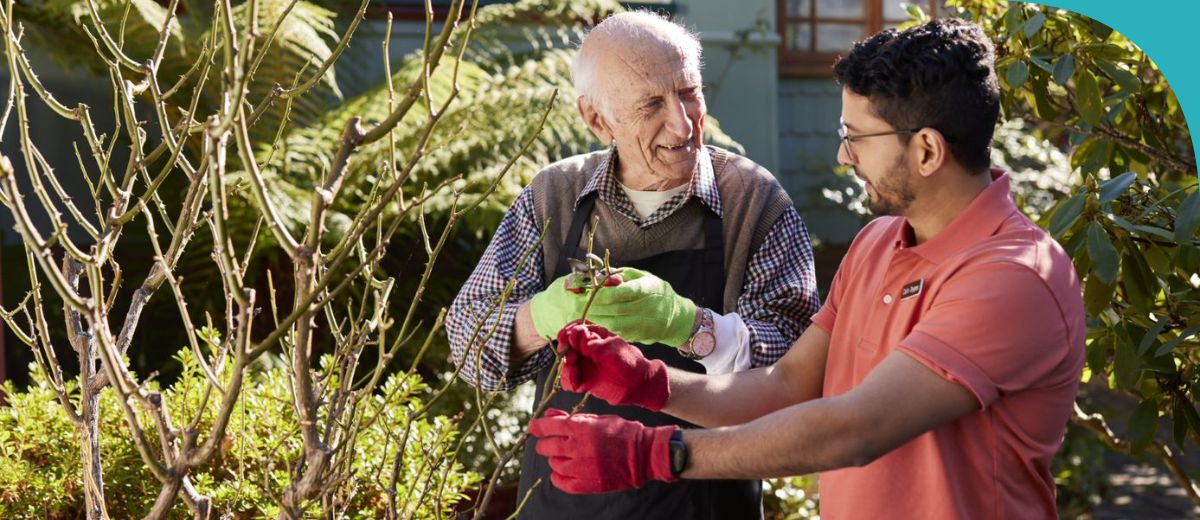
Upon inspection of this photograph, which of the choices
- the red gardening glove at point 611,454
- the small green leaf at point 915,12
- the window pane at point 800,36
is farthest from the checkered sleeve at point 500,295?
the window pane at point 800,36

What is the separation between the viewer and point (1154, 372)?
285cm

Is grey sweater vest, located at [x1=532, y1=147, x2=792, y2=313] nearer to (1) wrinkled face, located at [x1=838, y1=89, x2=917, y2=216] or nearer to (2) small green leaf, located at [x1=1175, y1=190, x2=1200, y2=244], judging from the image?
(1) wrinkled face, located at [x1=838, y1=89, x2=917, y2=216]

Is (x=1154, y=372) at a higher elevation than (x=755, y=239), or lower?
lower

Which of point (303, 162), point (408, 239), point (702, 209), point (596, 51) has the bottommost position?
point (408, 239)

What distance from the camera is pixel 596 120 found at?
8.61ft

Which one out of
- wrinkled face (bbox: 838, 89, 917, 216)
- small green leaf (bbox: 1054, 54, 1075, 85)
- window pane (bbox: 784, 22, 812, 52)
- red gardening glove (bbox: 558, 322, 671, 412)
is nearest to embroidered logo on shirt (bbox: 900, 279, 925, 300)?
wrinkled face (bbox: 838, 89, 917, 216)

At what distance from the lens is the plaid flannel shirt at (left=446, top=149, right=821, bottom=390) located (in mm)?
2488

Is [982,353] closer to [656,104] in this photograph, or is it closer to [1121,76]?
[656,104]

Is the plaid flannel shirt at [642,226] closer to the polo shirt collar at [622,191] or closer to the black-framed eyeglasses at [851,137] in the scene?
the polo shirt collar at [622,191]

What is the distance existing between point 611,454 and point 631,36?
3.26 feet

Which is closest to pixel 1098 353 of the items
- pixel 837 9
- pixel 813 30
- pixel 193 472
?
pixel 193 472

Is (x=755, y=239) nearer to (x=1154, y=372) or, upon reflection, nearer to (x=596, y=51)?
(x=596, y=51)

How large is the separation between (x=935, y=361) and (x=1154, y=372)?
1.33m

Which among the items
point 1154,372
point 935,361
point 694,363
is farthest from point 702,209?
point 1154,372
